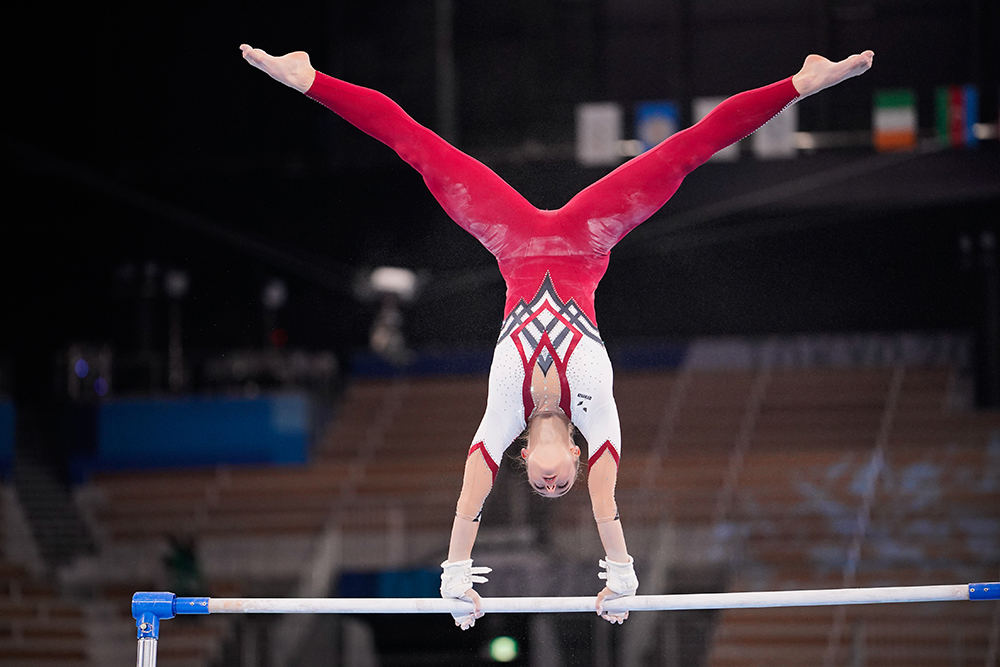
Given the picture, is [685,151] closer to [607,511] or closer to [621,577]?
[607,511]

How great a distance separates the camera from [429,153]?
14.4 feet

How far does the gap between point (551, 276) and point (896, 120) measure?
647 centimetres

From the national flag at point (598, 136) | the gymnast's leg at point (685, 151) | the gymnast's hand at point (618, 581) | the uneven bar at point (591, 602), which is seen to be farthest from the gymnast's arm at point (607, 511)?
the national flag at point (598, 136)

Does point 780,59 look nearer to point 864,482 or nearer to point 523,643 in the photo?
point 864,482

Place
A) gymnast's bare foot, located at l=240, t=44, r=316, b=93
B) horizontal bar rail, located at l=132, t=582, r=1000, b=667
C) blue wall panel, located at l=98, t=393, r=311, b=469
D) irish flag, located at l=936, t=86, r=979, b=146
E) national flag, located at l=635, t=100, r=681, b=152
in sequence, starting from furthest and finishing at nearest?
blue wall panel, located at l=98, t=393, r=311, b=469 → national flag, located at l=635, t=100, r=681, b=152 → irish flag, located at l=936, t=86, r=979, b=146 → gymnast's bare foot, located at l=240, t=44, r=316, b=93 → horizontal bar rail, located at l=132, t=582, r=1000, b=667

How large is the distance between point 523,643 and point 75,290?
630 centimetres

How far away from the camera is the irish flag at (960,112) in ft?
30.8

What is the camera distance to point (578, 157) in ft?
30.6

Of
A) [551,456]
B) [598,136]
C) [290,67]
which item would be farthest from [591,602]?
[598,136]

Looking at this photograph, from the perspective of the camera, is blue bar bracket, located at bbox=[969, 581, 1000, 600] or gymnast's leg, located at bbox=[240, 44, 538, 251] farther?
gymnast's leg, located at bbox=[240, 44, 538, 251]

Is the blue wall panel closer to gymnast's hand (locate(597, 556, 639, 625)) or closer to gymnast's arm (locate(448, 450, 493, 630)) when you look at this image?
gymnast's arm (locate(448, 450, 493, 630))

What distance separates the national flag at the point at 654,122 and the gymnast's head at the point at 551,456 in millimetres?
5993

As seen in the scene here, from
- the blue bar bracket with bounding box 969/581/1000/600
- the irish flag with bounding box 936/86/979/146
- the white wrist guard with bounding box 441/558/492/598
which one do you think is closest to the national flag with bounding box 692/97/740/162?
the irish flag with bounding box 936/86/979/146

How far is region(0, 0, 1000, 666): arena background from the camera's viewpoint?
9.34 meters
